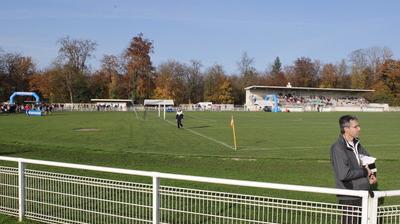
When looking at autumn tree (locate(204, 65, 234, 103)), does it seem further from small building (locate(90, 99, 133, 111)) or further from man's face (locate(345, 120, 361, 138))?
man's face (locate(345, 120, 361, 138))

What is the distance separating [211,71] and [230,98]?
29.6ft

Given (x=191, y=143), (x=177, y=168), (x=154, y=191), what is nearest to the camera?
(x=154, y=191)

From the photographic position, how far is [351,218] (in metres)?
4.88

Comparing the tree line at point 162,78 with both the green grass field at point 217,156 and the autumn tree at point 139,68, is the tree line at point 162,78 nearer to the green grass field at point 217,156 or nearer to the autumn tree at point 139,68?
the autumn tree at point 139,68

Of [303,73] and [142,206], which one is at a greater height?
[303,73]

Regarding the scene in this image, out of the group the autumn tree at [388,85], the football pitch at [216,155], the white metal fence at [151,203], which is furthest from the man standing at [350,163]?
the autumn tree at [388,85]

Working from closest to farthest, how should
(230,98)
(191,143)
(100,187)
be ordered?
(100,187)
(191,143)
(230,98)

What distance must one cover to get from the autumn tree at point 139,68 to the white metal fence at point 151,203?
332 ft

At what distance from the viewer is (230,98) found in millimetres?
122188

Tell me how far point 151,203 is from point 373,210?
2792 mm

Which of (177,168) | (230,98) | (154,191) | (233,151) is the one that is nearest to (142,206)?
(154,191)

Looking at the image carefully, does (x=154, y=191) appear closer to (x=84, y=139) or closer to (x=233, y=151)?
(x=233, y=151)

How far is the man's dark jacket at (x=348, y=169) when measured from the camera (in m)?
5.24

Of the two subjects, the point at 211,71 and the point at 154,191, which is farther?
the point at 211,71
